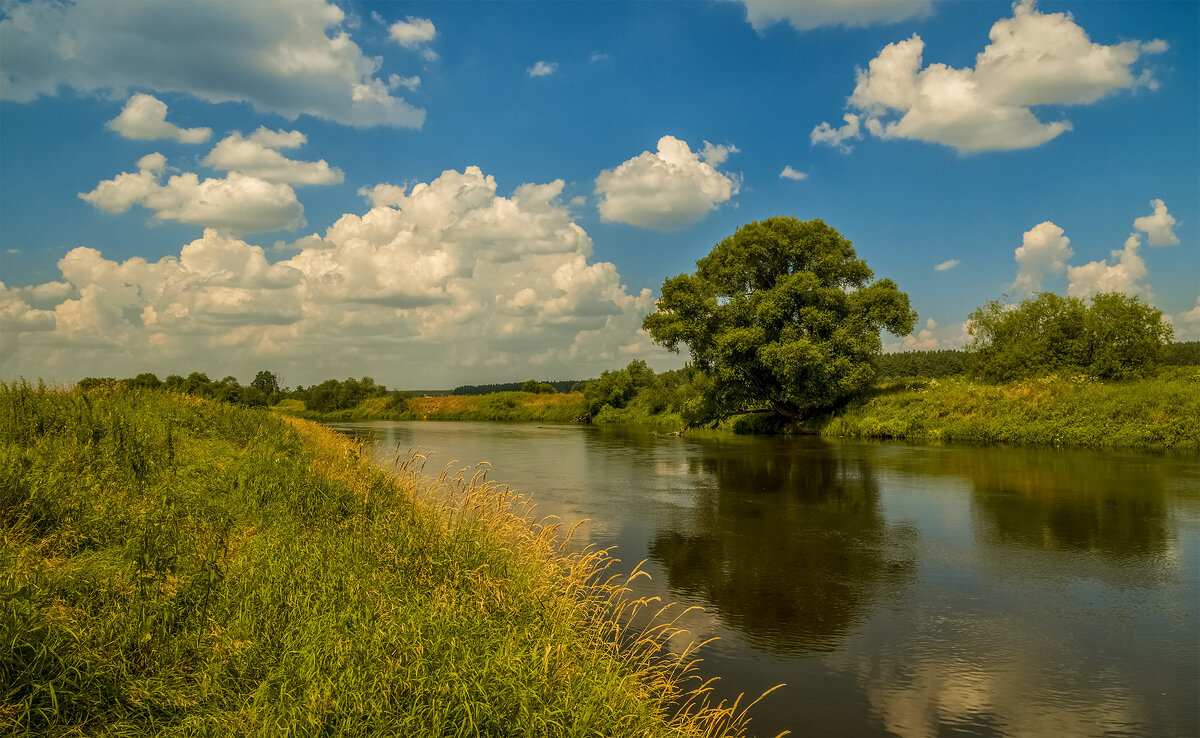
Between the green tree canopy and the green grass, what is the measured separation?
4.47 ft

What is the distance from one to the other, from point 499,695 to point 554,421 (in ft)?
219

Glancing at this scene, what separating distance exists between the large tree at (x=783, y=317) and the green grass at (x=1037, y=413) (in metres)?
2.18

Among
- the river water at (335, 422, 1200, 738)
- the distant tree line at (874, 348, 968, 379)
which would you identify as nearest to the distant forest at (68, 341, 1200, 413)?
the distant tree line at (874, 348, 968, 379)

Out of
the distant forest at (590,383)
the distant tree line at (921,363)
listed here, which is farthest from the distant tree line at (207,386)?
the distant tree line at (921,363)

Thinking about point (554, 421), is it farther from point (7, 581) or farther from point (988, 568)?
point (7, 581)

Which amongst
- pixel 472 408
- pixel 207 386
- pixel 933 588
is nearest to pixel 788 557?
pixel 933 588

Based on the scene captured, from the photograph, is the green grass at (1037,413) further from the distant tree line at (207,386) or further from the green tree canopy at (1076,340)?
the distant tree line at (207,386)

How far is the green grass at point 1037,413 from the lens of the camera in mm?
26734

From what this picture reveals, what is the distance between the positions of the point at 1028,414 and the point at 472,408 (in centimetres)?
6377

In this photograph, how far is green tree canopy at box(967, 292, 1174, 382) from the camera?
106 feet

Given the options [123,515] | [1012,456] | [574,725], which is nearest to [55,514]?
[123,515]

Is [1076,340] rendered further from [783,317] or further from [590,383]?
[590,383]

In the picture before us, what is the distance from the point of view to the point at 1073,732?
557 centimetres

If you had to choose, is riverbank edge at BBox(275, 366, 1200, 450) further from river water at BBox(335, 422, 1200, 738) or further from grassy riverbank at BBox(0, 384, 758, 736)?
grassy riverbank at BBox(0, 384, 758, 736)
